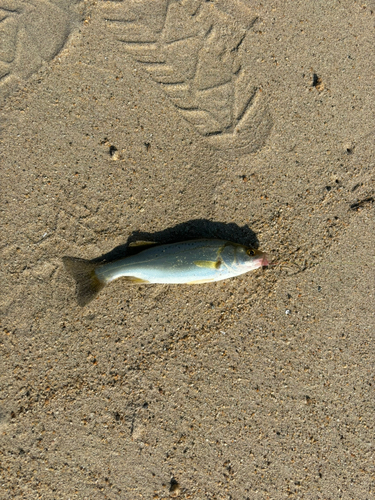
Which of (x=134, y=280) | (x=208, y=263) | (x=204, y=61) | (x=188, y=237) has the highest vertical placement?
(x=204, y=61)

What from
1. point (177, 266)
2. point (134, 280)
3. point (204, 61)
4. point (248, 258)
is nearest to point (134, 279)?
point (134, 280)

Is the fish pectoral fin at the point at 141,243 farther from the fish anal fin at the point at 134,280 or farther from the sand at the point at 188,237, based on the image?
the fish anal fin at the point at 134,280

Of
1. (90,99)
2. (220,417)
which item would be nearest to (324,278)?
(220,417)

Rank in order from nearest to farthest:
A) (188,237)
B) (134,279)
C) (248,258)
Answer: (248,258) < (134,279) < (188,237)

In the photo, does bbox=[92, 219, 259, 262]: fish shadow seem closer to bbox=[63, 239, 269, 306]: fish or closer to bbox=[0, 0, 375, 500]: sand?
bbox=[0, 0, 375, 500]: sand

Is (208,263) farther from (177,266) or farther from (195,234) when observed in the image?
(195,234)

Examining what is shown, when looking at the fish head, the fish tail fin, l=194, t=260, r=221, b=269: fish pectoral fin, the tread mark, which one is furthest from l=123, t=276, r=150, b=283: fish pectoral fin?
the tread mark

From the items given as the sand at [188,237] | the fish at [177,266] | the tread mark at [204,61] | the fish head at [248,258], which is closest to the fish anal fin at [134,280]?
the fish at [177,266]
